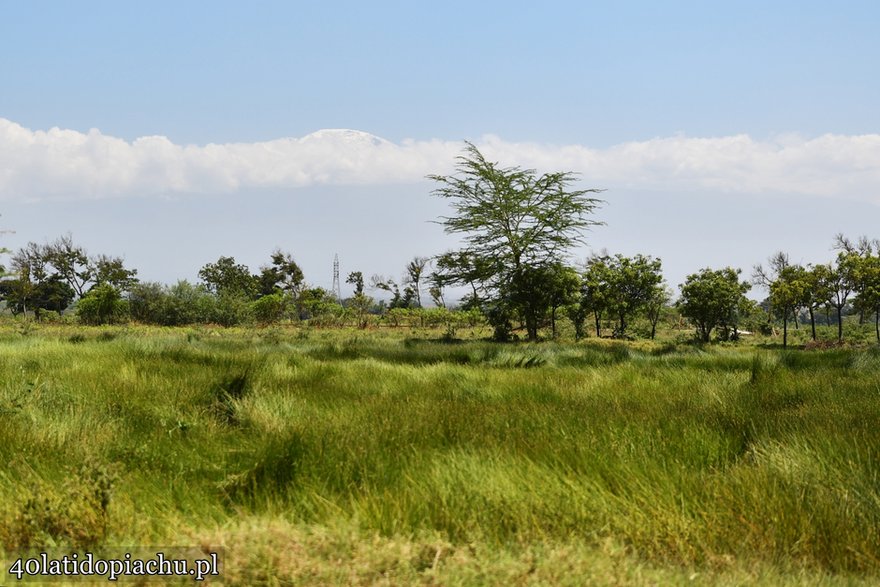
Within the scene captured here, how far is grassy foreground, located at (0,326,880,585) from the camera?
7.01 feet

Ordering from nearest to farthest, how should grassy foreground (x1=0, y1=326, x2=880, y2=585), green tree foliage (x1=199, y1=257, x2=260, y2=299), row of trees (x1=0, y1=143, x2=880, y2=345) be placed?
grassy foreground (x1=0, y1=326, x2=880, y2=585)
row of trees (x1=0, y1=143, x2=880, y2=345)
green tree foliage (x1=199, y1=257, x2=260, y2=299)

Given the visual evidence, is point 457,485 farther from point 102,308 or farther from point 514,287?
point 102,308

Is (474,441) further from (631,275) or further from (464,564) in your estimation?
(631,275)

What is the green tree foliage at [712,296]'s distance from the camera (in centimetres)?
3388

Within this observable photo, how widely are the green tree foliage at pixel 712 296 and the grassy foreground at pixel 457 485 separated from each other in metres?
31.2

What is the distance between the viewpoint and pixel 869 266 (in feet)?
114

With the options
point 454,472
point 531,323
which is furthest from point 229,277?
point 454,472

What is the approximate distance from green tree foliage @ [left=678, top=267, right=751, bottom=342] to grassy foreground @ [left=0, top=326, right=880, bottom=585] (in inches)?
1229

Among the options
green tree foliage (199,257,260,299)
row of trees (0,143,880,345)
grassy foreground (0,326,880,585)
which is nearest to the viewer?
grassy foreground (0,326,880,585)

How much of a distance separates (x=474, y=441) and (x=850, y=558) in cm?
192

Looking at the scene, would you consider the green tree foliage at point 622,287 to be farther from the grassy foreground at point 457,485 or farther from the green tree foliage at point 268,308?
the grassy foreground at point 457,485

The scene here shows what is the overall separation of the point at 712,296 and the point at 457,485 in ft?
114

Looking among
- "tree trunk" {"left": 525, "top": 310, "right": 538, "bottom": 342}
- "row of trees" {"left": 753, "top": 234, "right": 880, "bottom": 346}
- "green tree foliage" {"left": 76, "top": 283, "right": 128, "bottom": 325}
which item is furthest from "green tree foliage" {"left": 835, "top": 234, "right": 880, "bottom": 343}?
"green tree foliage" {"left": 76, "top": 283, "right": 128, "bottom": 325}

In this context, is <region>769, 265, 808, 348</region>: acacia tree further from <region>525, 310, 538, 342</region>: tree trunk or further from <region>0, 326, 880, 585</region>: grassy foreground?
<region>0, 326, 880, 585</region>: grassy foreground
